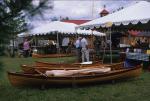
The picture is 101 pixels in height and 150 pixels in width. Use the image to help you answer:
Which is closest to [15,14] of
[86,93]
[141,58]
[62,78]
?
[86,93]

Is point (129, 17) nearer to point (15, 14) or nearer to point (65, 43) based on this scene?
point (15, 14)

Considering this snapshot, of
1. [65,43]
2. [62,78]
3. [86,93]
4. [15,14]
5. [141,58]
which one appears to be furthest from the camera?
[65,43]

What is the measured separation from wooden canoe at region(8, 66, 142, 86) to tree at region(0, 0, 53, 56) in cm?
567

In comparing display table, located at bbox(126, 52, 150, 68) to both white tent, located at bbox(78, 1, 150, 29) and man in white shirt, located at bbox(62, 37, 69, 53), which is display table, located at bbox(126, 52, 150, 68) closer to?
white tent, located at bbox(78, 1, 150, 29)

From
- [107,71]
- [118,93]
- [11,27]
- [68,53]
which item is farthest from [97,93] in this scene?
[68,53]

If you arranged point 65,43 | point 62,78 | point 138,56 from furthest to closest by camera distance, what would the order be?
point 65,43, point 138,56, point 62,78

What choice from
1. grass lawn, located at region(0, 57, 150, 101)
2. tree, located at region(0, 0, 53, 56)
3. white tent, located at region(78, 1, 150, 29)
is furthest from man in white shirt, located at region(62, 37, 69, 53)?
tree, located at region(0, 0, 53, 56)

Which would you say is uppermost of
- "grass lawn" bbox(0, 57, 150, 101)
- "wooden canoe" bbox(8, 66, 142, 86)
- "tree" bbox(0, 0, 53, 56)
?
"tree" bbox(0, 0, 53, 56)

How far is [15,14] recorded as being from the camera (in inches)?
179

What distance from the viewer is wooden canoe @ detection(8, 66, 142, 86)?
34.3 ft

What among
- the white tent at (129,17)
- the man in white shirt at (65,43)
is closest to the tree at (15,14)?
the white tent at (129,17)

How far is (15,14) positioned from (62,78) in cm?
633

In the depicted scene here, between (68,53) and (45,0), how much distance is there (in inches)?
1022

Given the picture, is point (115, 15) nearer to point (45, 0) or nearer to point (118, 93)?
point (118, 93)
